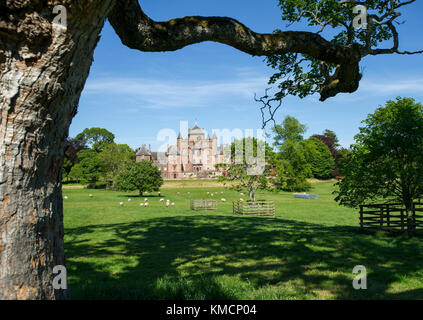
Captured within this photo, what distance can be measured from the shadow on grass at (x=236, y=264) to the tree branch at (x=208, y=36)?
4.15 metres

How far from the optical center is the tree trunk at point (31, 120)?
2961mm

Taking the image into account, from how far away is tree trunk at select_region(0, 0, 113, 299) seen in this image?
2.96 meters

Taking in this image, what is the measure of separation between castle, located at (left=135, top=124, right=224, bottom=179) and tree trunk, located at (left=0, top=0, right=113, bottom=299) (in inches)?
4461

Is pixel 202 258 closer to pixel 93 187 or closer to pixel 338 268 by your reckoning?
pixel 338 268

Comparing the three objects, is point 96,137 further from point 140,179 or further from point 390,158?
point 390,158

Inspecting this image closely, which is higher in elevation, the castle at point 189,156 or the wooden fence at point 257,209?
the castle at point 189,156

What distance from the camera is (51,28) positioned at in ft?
9.84

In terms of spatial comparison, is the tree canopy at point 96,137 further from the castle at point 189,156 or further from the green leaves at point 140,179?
the green leaves at point 140,179

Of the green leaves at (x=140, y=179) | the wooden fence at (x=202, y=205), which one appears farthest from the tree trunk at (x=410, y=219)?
the green leaves at (x=140, y=179)

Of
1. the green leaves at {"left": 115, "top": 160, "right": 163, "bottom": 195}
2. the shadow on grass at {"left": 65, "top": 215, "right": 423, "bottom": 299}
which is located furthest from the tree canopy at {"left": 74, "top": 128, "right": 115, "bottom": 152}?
the shadow on grass at {"left": 65, "top": 215, "right": 423, "bottom": 299}

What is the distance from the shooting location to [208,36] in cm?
512

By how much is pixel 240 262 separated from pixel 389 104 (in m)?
11.5

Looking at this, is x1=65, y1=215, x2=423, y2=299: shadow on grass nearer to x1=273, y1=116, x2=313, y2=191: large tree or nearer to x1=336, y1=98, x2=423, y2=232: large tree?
x1=336, y1=98, x2=423, y2=232: large tree

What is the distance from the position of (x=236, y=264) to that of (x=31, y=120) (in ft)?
20.1
